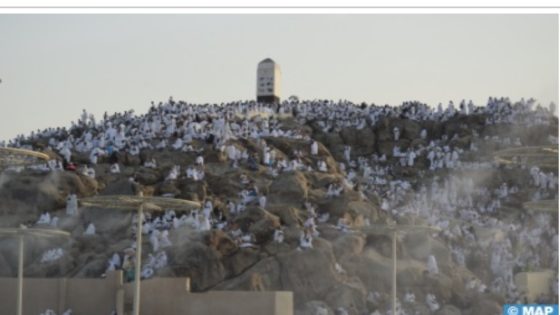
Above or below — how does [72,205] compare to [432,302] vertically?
above

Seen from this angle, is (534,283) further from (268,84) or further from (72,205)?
(268,84)

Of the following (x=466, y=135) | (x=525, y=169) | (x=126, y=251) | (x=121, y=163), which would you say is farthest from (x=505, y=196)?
(x=126, y=251)

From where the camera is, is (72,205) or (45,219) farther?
(72,205)

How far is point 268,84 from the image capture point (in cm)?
7412

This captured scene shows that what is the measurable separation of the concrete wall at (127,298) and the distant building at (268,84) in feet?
119

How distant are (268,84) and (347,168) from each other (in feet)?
47.3

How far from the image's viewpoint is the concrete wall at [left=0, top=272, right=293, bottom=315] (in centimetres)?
3712

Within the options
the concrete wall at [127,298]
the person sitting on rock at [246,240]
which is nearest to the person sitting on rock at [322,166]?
the person sitting on rock at [246,240]

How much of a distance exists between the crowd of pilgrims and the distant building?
405 cm

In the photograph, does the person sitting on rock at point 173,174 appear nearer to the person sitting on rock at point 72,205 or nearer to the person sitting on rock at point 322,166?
the person sitting on rock at point 72,205

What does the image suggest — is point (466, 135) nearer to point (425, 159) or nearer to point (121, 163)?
point (425, 159)

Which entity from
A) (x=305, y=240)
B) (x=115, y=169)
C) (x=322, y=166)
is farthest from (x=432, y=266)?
(x=115, y=169)

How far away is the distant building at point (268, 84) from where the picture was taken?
7388 centimetres

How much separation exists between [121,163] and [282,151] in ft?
23.0
